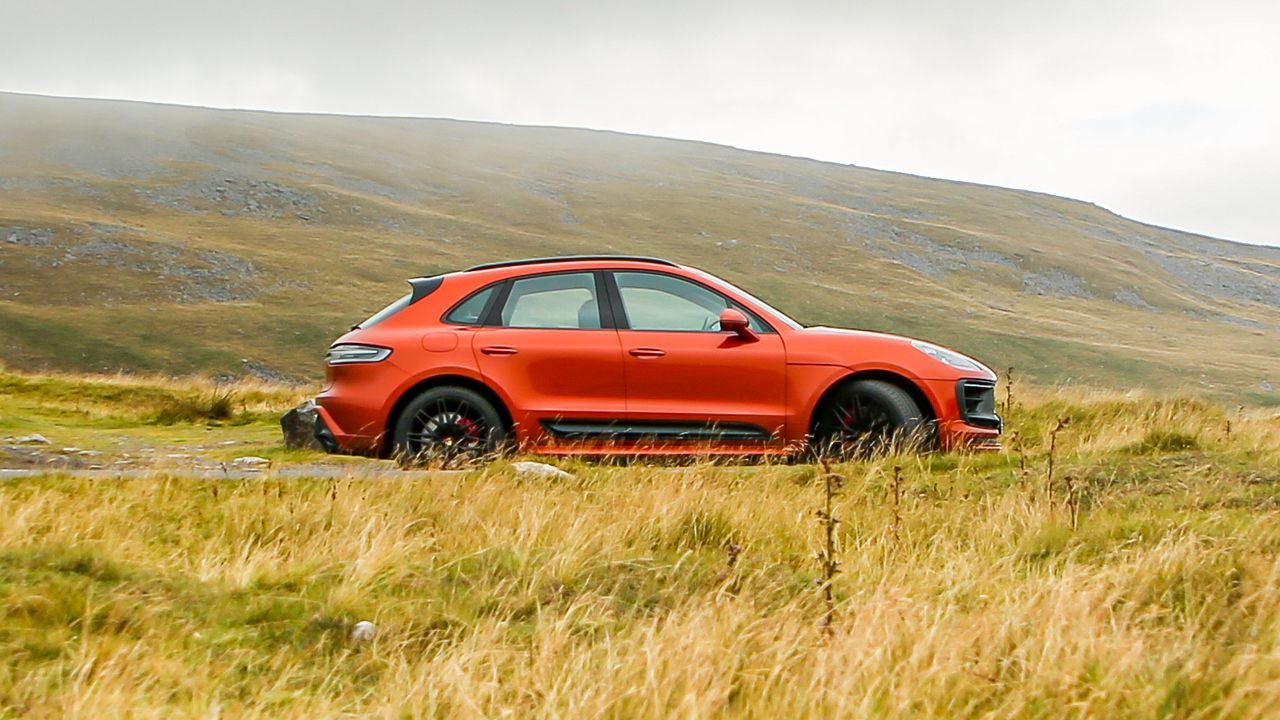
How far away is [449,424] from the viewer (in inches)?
322

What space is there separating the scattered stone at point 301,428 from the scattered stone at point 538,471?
10.1ft

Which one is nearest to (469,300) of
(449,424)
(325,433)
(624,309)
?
(449,424)

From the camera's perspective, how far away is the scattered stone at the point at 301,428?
955cm

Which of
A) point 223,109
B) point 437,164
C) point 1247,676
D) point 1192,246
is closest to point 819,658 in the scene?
point 1247,676

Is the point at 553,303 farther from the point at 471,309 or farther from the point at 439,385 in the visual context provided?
the point at 439,385

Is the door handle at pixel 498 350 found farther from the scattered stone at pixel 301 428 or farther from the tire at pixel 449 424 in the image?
the scattered stone at pixel 301 428

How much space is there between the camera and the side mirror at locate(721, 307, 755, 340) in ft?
26.8

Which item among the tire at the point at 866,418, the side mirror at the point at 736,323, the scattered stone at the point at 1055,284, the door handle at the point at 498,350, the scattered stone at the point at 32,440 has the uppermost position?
the scattered stone at the point at 1055,284

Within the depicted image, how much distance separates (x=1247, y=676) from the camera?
3047mm

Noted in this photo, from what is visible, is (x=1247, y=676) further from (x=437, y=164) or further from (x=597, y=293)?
(x=437, y=164)

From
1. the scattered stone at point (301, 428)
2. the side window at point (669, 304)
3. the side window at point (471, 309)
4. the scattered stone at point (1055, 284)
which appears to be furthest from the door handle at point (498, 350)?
the scattered stone at point (1055, 284)

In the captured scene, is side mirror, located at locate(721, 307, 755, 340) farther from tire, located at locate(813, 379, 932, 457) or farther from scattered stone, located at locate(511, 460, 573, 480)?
scattered stone, located at locate(511, 460, 573, 480)

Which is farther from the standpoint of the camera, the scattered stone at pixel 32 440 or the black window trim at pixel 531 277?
the scattered stone at pixel 32 440

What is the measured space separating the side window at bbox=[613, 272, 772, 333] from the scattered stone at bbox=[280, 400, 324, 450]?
287 cm
